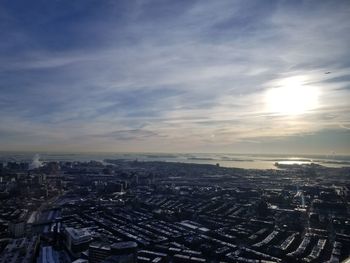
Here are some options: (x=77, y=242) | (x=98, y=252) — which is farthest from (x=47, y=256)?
(x=98, y=252)

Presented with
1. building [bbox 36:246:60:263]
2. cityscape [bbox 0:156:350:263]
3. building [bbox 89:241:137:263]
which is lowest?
building [bbox 36:246:60:263]

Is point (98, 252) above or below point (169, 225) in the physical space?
above

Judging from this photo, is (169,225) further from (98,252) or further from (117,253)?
(117,253)

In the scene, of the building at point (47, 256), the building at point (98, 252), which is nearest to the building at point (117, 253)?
the building at point (98, 252)

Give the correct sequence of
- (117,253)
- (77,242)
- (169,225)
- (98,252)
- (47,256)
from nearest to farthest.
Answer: (117,253) < (98,252) < (47,256) < (77,242) < (169,225)

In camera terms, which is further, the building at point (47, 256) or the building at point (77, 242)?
the building at point (77, 242)

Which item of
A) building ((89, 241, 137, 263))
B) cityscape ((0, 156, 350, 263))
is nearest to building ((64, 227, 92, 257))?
cityscape ((0, 156, 350, 263))

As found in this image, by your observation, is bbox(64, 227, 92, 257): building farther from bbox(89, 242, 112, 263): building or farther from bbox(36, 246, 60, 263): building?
bbox(89, 242, 112, 263): building

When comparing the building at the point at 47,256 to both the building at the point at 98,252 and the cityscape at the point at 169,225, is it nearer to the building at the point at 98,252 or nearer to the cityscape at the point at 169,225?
the cityscape at the point at 169,225

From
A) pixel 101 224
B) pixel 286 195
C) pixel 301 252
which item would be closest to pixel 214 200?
pixel 286 195
